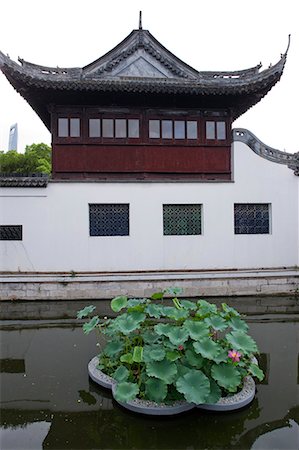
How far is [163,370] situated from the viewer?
3.51 meters

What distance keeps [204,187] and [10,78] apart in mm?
5841

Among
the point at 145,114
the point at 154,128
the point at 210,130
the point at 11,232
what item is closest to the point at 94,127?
the point at 145,114

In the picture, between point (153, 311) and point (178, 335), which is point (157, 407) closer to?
point (178, 335)

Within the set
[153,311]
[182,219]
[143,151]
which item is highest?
[143,151]

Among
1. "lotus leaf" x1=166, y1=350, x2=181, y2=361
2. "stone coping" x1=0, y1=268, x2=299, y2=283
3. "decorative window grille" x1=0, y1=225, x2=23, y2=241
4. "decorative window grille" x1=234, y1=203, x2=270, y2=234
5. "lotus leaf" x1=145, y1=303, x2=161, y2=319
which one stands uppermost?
"decorative window grille" x1=234, y1=203, x2=270, y2=234

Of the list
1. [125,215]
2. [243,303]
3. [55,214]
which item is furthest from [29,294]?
[243,303]

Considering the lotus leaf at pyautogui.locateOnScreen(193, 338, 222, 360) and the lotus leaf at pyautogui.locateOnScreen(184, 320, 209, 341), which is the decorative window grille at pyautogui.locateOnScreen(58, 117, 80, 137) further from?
the lotus leaf at pyautogui.locateOnScreen(193, 338, 222, 360)

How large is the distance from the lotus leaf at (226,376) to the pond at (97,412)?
1.14 ft

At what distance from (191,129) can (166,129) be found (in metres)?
0.72

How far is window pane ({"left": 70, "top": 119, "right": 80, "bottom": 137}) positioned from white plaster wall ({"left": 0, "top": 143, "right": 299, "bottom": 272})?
4.68 ft

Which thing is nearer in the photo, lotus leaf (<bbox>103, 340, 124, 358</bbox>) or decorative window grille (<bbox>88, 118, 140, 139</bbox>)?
lotus leaf (<bbox>103, 340, 124, 358</bbox>)

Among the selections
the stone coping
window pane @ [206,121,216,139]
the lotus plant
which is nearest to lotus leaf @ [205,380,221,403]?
the lotus plant

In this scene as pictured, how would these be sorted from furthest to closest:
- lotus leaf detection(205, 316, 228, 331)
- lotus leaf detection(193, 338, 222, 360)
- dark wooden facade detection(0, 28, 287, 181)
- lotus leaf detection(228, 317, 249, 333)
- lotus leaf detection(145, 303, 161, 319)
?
dark wooden facade detection(0, 28, 287, 181), lotus leaf detection(145, 303, 161, 319), lotus leaf detection(228, 317, 249, 333), lotus leaf detection(205, 316, 228, 331), lotus leaf detection(193, 338, 222, 360)

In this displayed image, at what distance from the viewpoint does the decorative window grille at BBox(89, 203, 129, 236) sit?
980cm
